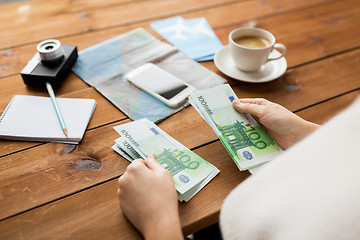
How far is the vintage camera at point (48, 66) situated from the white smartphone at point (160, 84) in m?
0.18

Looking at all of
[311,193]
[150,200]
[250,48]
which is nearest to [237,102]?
[250,48]

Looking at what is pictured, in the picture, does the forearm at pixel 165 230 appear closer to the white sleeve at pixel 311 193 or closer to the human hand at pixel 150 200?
the human hand at pixel 150 200

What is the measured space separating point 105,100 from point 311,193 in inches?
26.2

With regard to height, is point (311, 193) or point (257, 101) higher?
point (311, 193)

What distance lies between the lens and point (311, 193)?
1.25 feet

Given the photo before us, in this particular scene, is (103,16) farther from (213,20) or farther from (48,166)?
(48,166)

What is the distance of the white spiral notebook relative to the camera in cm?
80

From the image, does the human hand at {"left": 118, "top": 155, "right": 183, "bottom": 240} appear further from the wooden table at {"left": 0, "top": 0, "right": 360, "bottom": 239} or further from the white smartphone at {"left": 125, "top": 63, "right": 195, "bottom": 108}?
the white smartphone at {"left": 125, "top": 63, "right": 195, "bottom": 108}

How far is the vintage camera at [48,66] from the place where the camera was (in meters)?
0.93

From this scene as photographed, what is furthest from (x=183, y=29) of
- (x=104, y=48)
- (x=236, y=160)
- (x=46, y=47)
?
(x=236, y=160)

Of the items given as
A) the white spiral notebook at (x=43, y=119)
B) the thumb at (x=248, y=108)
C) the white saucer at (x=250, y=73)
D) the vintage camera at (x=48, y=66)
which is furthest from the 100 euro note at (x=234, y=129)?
the vintage camera at (x=48, y=66)

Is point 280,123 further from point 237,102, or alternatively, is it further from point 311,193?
point 311,193

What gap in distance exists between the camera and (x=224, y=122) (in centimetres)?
81

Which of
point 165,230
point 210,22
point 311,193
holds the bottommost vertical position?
point 165,230
